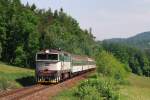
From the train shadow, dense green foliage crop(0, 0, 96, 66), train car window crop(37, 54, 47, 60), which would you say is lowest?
the train shadow

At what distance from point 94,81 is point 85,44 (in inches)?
4177

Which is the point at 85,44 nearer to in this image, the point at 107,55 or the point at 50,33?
the point at 50,33

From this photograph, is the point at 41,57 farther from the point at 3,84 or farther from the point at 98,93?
the point at 98,93

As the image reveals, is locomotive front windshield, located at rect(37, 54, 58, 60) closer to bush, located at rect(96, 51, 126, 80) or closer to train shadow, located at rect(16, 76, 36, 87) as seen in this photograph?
train shadow, located at rect(16, 76, 36, 87)

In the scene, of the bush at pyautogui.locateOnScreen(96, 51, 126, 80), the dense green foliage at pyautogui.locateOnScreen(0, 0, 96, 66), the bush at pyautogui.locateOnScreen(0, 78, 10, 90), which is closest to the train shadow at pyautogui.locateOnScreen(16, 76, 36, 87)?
the bush at pyautogui.locateOnScreen(0, 78, 10, 90)

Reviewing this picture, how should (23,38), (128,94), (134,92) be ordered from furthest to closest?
1. (23,38)
2. (134,92)
3. (128,94)

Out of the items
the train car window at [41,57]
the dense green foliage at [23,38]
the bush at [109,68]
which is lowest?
the bush at [109,68]

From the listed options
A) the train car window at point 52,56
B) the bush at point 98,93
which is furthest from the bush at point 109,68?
the bush at point 98,93

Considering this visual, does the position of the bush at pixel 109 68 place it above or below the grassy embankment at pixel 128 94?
above

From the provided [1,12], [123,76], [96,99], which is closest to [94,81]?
[96,99]

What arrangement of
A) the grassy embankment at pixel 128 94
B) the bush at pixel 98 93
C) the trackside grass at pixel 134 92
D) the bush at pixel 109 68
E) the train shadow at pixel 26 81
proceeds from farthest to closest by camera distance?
the bush at pixel 109 68
the train shadow at pixel 26 81
the trackside grass at pixel 134 92
the grassy embankment at pixel 128 94
the bush at pixel 98 93

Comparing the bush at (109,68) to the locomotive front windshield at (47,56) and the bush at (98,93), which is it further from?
the bush at (98,93)

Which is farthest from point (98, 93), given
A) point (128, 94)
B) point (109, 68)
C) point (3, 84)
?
point (109, 68)

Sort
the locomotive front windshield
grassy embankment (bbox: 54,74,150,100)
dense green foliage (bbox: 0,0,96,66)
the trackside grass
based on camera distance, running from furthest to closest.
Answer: dense green foliage (bbox: 0,0,96,66)
the locomotive front windshield
the trackside grass
grassy embankment (bbox: 54,74,150,100)
